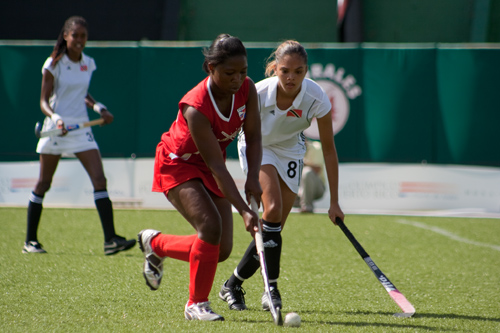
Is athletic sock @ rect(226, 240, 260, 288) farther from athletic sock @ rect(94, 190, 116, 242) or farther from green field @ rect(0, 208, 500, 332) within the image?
athletic sock @ rect(94, 190, 116, 242)

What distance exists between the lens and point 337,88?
984cm

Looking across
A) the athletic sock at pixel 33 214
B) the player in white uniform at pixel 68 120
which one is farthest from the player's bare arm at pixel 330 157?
the athletic sock at pixel 33 214

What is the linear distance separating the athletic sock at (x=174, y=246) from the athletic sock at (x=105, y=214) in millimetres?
1937

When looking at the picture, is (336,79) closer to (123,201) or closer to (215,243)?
(123,201)

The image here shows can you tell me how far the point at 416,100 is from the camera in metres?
9.80

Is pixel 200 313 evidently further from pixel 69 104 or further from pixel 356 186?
pixel 356 186

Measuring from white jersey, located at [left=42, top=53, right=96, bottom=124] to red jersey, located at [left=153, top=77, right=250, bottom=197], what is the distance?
250 centimetres

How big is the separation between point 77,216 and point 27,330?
5.59 metres

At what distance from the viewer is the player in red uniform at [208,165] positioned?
346 centimetres

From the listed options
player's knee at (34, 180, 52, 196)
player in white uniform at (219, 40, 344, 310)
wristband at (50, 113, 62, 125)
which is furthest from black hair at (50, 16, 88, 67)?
player in white uniform at (219, 40, 344, 310)

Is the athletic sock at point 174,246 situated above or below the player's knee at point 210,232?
below

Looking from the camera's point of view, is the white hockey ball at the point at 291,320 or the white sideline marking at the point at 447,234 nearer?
the white hockey ball at the point at 291,320

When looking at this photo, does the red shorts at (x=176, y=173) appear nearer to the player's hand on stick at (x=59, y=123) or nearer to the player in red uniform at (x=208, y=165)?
the player in red uniform at (x=208, y=165)

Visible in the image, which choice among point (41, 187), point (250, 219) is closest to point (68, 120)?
point (41, 187)
